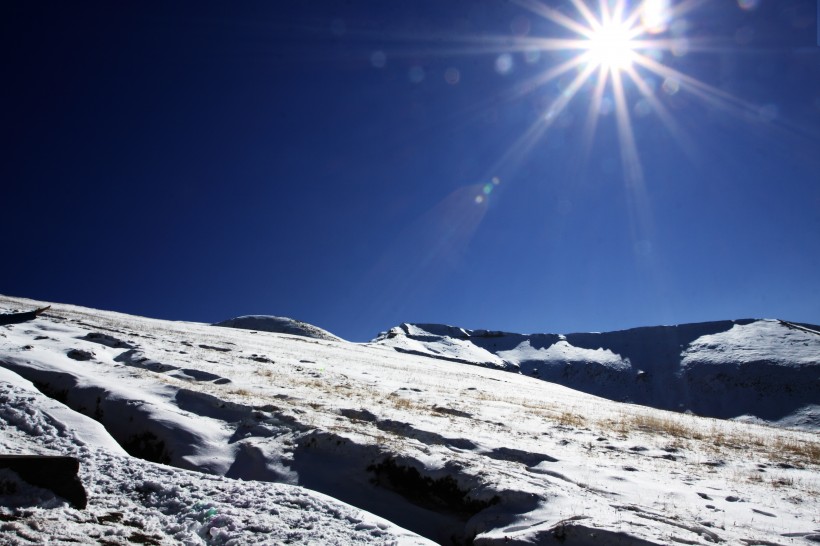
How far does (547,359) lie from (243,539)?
4691 inches

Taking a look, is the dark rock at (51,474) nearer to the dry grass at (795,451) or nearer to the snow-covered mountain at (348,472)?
the snow-covered mountain at (348,472)

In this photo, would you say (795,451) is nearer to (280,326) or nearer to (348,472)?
(348,472)

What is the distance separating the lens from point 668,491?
29.1 feet

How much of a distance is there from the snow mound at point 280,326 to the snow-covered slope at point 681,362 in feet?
45.8

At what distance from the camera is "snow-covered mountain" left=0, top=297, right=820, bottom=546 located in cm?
571

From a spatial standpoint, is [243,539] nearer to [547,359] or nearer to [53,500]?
[53,500]

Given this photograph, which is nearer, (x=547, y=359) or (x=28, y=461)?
(x=28, y=461)

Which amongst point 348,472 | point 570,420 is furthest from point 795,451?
point 348,472

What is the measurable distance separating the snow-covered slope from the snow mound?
14.0 meters

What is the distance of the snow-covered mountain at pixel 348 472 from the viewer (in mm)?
5707

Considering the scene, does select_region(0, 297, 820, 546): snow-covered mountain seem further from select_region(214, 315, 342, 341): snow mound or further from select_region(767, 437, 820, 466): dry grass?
select_region(214, 315, 342, 341): snow mound

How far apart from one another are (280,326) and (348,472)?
88.0 metres

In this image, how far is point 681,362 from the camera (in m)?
101

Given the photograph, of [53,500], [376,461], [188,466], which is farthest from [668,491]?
[53,500]
